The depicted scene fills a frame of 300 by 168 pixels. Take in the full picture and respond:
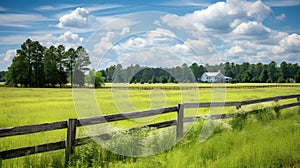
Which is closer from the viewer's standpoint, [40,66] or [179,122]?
[179,122]

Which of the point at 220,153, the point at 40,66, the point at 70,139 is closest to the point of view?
the point at 70,139

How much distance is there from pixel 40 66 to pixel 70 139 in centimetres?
6050

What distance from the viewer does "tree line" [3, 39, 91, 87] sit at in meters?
60.1

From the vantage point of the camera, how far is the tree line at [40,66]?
60094 millimetres

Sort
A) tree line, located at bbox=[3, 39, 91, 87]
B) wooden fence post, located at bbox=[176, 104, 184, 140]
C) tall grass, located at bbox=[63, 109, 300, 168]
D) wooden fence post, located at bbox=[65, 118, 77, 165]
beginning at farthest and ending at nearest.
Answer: tree line, located at bbox=[3, 39, 91, 87] → wooden fence post, located at bbox=[176, 104, 184, 140] → tall grass, located at bbox=[63, 109, 300, 168] → wooden fence post, located at bbox=[65, 118, 77, 165]

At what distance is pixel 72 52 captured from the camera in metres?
65.7

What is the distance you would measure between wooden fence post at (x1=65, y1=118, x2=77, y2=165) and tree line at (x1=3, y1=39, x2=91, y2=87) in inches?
2037

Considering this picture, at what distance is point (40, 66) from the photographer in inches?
2512

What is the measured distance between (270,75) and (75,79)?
100942 mm

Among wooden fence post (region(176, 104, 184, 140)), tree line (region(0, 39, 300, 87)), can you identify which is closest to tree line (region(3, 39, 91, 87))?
tree line (region(0, 39, 300, 87))

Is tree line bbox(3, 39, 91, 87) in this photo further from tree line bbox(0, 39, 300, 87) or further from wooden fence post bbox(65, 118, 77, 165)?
wooden fence post bbox(65, 118, 77, 165)

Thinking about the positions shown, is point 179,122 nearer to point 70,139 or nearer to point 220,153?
point 220,153

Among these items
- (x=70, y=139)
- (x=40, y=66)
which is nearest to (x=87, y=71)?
(x=70, y=139)

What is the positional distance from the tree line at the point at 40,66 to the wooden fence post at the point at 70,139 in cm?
5174
